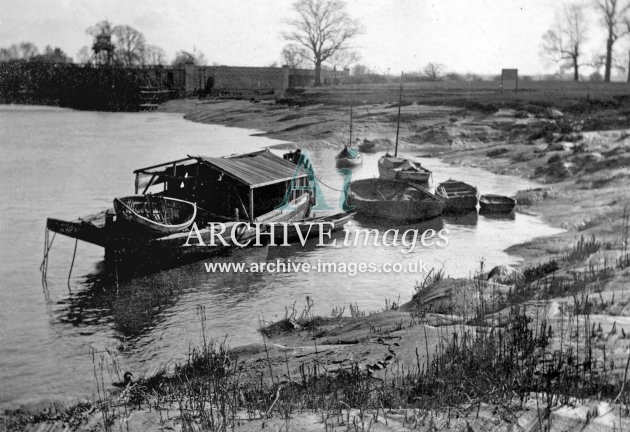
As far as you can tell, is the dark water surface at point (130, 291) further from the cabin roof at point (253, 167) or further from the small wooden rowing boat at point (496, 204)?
the cabin roof at point (253, 167)

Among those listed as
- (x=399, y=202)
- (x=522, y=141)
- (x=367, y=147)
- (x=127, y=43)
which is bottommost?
(x=399, y=202)

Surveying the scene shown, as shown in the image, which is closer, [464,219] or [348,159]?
[464,219]

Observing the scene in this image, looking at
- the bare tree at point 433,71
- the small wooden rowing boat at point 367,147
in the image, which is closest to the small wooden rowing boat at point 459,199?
the small wooden rowing boat at point 367,147

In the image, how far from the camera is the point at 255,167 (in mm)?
19875

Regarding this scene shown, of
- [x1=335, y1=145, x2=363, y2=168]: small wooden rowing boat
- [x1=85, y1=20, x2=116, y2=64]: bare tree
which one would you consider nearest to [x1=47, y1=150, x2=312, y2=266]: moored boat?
[x1=335, y1=145, x2=363, y2=168]: small wooden rowing boat

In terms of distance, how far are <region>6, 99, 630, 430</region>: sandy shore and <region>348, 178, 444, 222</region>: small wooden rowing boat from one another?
4257 millimetres

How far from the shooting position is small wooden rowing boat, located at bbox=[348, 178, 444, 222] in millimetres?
22109

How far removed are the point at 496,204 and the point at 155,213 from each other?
42.1ft

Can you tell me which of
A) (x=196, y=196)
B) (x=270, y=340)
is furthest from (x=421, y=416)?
(x=196, y=196)

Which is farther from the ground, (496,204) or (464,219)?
(496,204)

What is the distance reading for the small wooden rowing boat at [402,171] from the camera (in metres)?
28.7

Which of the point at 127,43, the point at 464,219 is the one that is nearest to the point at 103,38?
the point at 127,43

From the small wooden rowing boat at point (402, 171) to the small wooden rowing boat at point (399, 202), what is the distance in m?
2.96

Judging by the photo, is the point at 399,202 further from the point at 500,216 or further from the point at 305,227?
the point at 305,227
